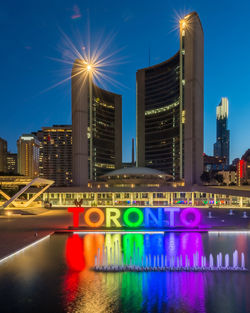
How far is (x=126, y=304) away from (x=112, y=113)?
475 ft

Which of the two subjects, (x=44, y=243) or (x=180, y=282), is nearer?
(x=180, y=282)

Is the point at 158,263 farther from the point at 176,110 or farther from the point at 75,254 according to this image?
the point at 176,110

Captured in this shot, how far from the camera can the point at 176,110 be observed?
392ft

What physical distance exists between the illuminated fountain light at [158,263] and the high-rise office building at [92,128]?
84.0 metres

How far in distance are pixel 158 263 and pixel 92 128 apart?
366 ft

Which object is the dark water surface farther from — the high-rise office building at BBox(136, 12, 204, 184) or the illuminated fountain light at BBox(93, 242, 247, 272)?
the high-rise office building at BBox(136, 12, 204, 184)

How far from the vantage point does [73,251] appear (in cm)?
1911

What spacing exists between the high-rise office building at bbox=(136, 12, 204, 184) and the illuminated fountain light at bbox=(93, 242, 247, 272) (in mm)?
75899

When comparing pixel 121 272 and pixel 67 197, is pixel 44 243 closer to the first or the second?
pixel 121 272

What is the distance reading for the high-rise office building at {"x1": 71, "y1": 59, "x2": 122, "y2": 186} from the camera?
101m

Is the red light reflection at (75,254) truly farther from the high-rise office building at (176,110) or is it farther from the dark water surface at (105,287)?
the high-rise office building at (176,110)

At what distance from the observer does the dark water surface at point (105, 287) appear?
10.5 meters

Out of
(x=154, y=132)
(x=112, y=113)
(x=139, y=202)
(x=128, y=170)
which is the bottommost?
(x=139, y=202)

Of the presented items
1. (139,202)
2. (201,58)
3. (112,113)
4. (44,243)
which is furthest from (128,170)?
(44,243)
